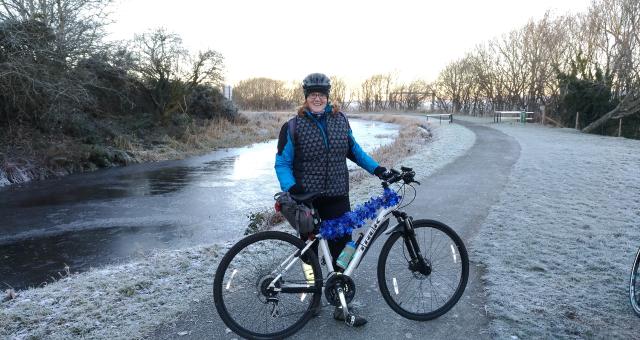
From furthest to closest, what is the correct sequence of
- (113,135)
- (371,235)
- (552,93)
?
(552,93) < (113,135) < (371,235)

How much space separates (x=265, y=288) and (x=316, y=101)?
146 centimetres

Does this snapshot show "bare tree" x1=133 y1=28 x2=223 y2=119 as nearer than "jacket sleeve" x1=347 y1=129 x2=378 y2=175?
No

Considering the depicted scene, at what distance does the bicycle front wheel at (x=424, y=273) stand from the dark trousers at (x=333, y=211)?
0.35 meters

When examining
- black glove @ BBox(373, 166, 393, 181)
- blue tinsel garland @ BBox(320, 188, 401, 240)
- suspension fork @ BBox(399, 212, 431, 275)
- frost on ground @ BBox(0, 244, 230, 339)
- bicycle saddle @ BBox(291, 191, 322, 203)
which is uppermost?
black glove @ BBox(373, 166, 393, 181)

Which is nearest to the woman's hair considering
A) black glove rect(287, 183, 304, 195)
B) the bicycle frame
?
black glove rect(287, 183, 304, 195)

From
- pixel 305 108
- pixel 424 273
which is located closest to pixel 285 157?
pixel 305 108

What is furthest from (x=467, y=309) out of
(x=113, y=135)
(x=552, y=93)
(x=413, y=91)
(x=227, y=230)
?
(x=413, y=91)

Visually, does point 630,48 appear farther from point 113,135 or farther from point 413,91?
point 413,91

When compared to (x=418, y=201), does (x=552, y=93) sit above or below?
above

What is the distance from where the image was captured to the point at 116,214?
10.5 meters

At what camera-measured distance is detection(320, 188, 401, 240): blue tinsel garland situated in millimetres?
3414

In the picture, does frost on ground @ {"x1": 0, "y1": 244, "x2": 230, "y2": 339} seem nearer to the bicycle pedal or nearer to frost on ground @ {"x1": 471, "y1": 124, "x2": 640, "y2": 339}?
the bicycle pedal

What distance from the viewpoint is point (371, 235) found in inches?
142

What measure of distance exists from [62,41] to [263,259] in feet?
54.1
